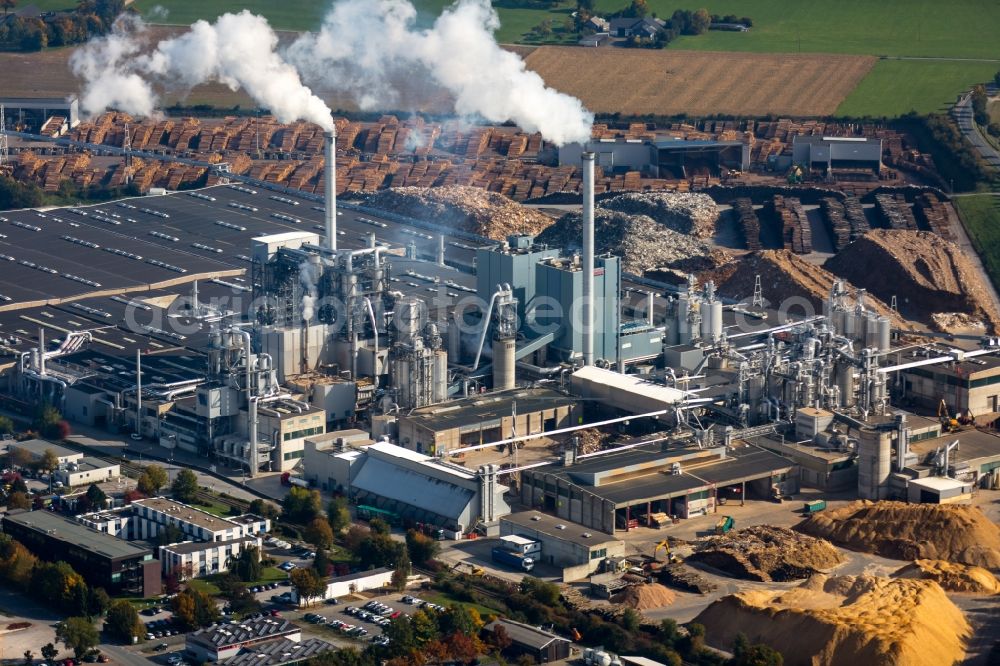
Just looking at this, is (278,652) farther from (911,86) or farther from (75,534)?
(911,86)

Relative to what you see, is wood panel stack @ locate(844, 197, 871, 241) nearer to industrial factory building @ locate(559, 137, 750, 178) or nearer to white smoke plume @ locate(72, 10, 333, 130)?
industrial factory building @ locate(559, 137, 750, 178)

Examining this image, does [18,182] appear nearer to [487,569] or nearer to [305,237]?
Result: [305,237]

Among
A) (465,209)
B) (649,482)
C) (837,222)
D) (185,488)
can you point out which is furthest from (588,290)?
(837,222)

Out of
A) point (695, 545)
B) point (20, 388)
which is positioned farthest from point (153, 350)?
point (695, 545)

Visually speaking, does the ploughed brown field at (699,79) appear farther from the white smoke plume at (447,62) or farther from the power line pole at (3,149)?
the power line pole at (3,149)

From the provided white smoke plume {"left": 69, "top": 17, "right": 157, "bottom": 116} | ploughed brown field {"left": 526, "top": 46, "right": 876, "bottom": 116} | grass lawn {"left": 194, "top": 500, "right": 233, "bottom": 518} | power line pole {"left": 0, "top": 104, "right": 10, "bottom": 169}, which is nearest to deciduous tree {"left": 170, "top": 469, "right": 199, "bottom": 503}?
grass lawn {"left": 194, "top": 500, "right": 233, "bottom": 518}

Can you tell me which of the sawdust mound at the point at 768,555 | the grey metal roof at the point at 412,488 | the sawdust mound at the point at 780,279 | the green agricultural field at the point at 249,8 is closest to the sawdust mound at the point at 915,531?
the sawdust mound at the point at 768,555
